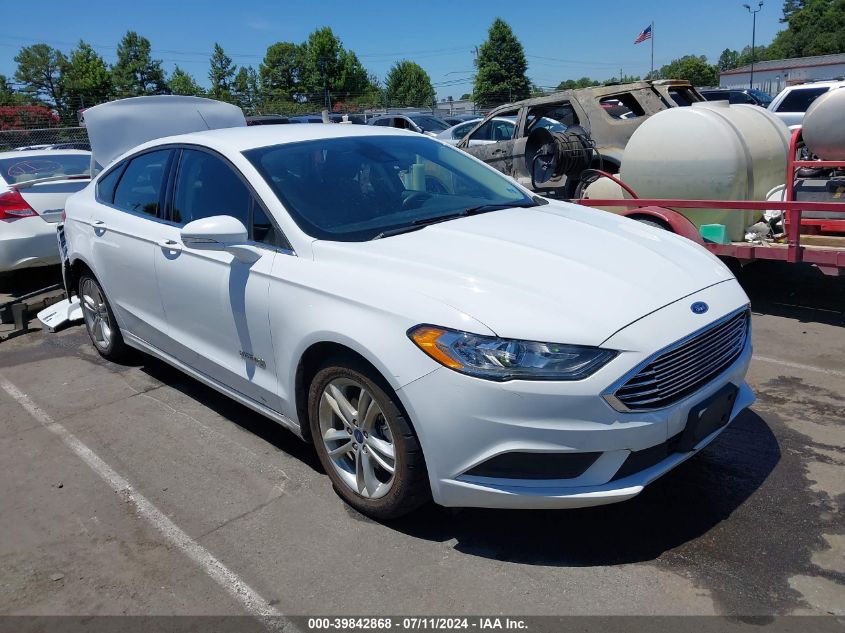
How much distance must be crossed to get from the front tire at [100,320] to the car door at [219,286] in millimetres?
1279

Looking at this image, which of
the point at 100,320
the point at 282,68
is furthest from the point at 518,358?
the point at 282,68

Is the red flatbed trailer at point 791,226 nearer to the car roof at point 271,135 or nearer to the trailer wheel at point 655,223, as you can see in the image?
the trailer wheel at point 655,223

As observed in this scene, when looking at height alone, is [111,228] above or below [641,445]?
Answer: above

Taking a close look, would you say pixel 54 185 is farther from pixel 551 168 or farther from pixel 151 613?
pixel 151 613

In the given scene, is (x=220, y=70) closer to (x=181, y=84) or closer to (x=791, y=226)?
(x=181, y=84)

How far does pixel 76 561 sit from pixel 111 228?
2496 mm

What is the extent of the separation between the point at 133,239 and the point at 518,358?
305 cm

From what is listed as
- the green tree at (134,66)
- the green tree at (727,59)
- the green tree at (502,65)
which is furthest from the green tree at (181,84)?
the green tree at (727,59)

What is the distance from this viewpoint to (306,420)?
346 centimetres

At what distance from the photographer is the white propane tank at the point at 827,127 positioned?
5.61 metres

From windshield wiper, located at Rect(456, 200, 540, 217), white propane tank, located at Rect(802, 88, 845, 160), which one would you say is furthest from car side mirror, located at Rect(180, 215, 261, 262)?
white propane tank, located at Rect(802, 88, 845, 160)

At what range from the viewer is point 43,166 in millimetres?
8711

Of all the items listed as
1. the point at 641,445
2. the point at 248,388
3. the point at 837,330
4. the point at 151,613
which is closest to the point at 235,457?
the point at 248,388

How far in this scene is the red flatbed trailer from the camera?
5430 millimetres
